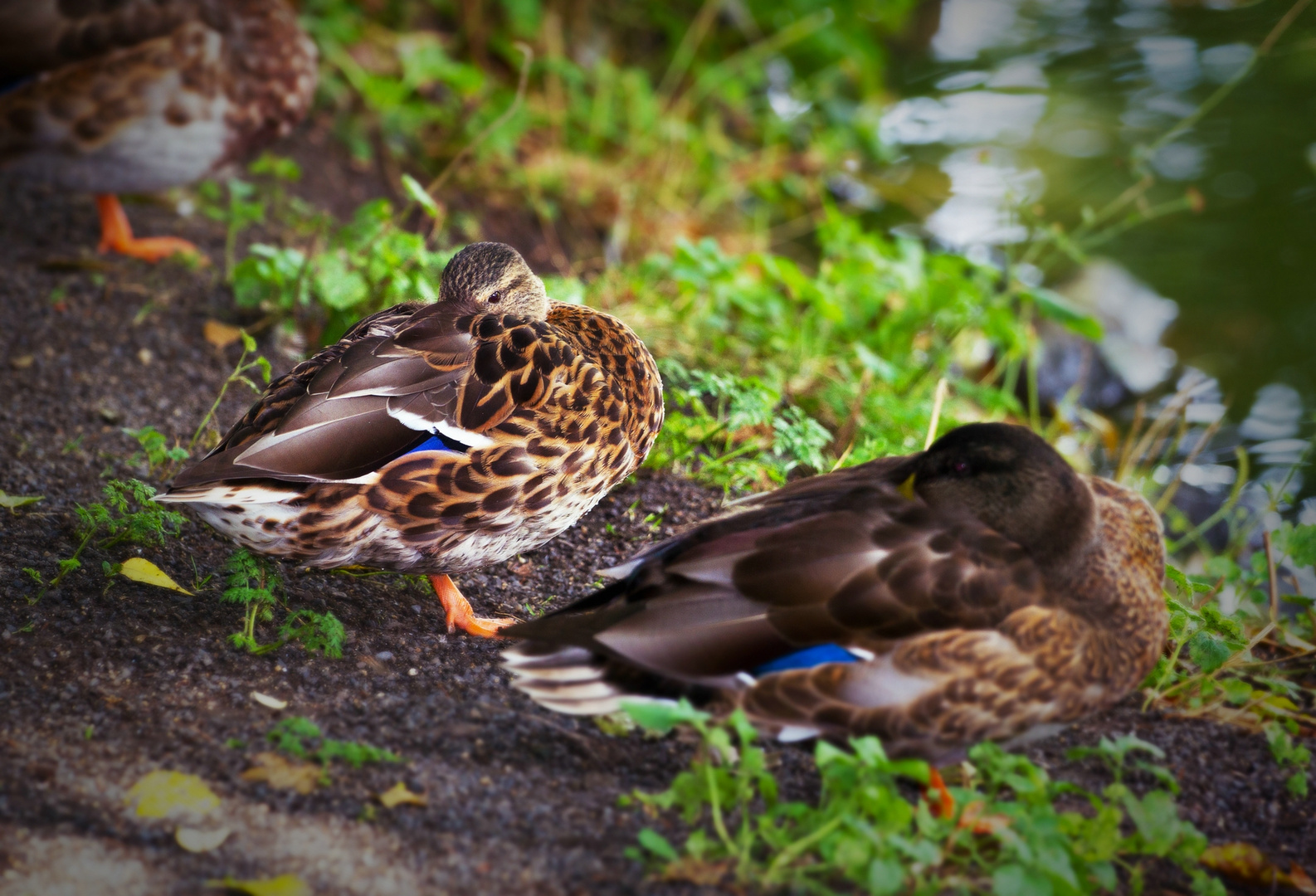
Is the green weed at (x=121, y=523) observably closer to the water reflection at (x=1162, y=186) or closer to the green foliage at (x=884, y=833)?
the green foliage at (x=884, y=833)

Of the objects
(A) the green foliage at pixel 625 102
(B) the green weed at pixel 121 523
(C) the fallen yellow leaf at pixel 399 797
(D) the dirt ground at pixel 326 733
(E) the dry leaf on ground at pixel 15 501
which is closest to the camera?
(D) the dirt ground at pixel 326 733

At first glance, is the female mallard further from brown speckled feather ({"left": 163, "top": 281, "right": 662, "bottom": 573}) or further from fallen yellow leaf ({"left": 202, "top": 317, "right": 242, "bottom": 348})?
fallen yellow leaf ({"left": 202, "top": 317, "right": 242, "bottom": 348})

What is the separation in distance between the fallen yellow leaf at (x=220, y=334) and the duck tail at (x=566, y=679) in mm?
2465

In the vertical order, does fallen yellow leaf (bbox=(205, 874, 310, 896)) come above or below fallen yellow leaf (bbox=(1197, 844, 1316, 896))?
above

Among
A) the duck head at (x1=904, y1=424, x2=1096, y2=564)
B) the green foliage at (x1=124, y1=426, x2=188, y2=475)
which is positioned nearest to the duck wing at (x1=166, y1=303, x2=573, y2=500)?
the green foliage at (x1=124, y1=426, x2=188, y2=475)

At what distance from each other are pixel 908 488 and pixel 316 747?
1.42m

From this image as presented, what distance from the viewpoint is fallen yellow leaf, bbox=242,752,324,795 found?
2361mm

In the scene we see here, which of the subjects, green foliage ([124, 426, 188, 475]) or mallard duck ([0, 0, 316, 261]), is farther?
mallard duck ([0, 0, 316, 261])

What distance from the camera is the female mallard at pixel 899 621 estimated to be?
2379mm

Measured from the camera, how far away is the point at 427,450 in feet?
9.41

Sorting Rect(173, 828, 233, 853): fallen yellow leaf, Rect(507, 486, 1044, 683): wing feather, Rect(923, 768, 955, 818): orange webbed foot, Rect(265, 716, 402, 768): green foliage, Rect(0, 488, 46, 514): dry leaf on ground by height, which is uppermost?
Rect(0, 488, 46, 514): dry leaf on ground

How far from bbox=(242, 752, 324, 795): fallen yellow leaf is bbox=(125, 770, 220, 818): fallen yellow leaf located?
3.8 inches

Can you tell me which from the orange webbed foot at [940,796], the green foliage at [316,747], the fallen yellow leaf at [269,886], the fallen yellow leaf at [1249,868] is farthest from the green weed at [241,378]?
the fallen yellow leaf at [1249,868]

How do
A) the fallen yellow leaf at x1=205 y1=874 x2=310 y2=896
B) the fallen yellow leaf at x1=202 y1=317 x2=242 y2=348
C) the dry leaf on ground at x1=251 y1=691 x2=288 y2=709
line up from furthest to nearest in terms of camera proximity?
the fallen yellow leaf at x1=202 y1=317 x2=242 y2=348 → the dry leaf on ground at x1=251 y1=691 x2=288 y2=709 → the fallen yellow leaf at x1=205 y1=874 x2=310 y2=896
